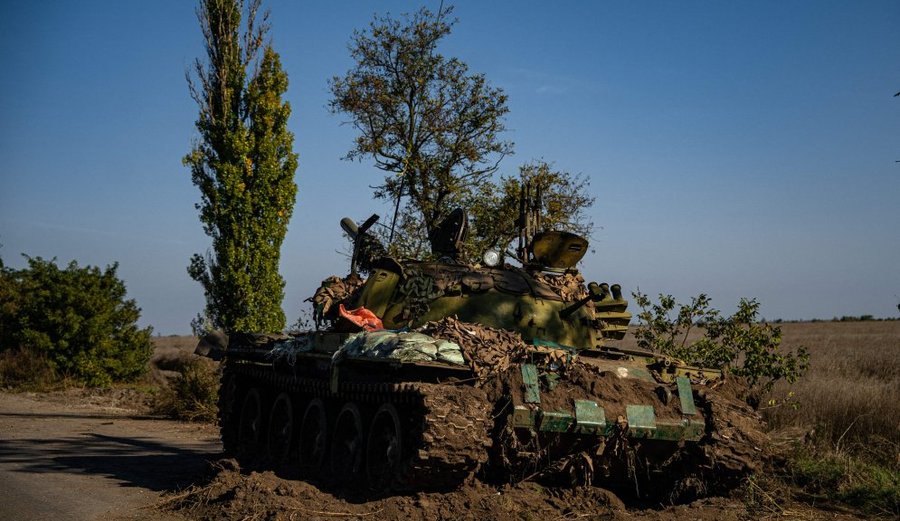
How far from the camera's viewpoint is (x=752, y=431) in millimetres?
8578

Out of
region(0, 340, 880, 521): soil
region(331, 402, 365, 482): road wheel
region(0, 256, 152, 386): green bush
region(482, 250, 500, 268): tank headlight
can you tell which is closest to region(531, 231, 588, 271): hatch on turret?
region(482, 250, 500, 268): tank headlight

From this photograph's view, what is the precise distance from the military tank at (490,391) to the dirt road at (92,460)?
5.11 ft

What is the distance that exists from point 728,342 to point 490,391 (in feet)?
20.4

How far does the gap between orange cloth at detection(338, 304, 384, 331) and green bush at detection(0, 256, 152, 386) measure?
15993 millimetres

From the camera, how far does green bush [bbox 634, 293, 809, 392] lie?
492 inches

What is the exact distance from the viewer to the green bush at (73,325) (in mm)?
23297

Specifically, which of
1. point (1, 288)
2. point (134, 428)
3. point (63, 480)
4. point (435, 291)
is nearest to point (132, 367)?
point (1, 288)

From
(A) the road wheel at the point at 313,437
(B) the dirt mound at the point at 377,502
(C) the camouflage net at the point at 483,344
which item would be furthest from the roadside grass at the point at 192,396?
(C) the camouflage net at the point at 483,344

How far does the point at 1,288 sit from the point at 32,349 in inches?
127

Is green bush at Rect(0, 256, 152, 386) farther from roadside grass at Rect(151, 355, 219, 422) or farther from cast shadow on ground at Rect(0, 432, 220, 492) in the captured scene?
cast shadow on ground at Rect(0, 432, 220, 492)

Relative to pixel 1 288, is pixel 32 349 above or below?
below

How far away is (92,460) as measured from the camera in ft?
39.4

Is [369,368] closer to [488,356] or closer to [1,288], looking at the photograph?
[488,356]

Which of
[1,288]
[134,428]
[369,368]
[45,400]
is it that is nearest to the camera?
[369,368]
